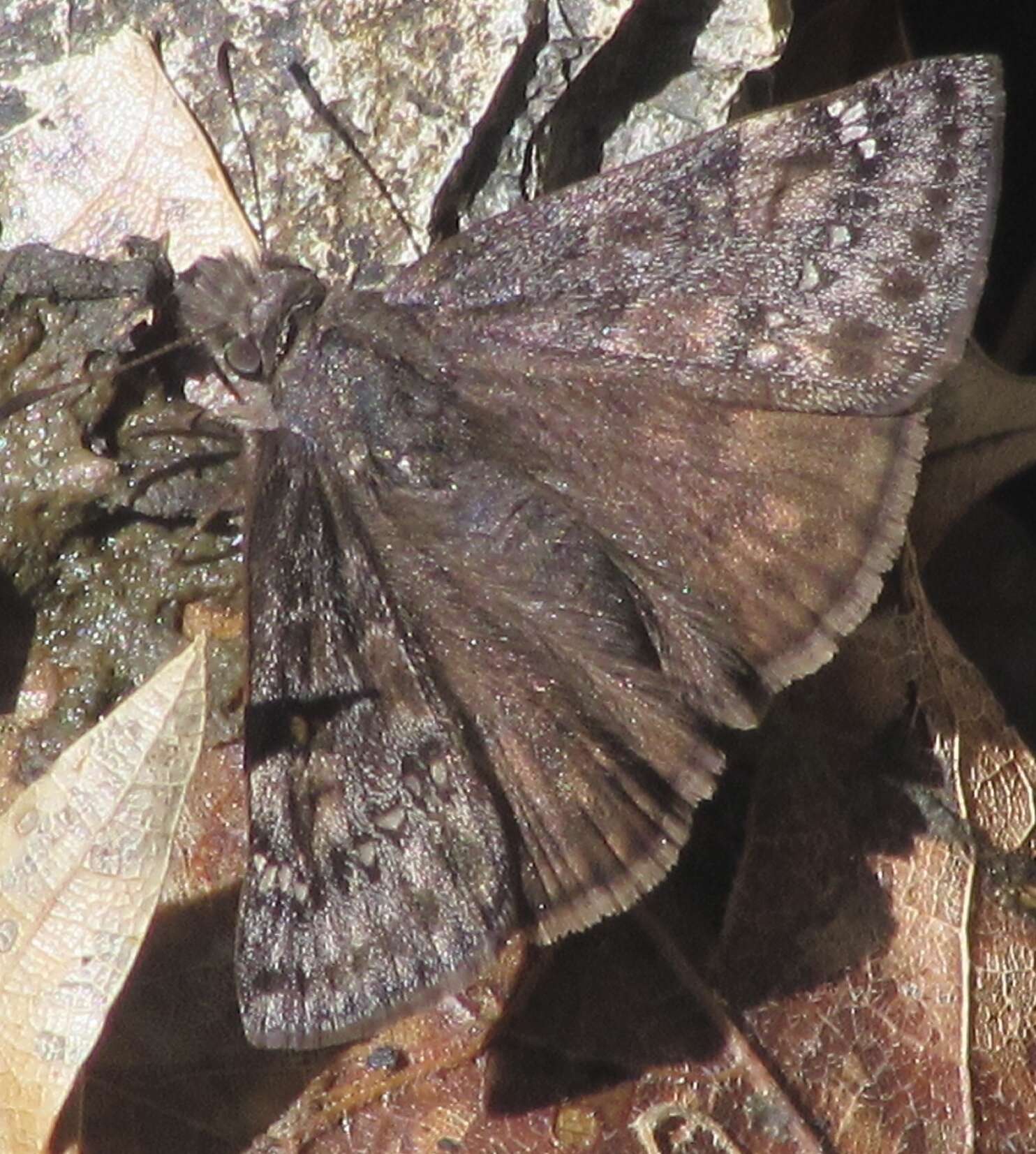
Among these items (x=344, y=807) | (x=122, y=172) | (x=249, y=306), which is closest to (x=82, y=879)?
(x=344, y=807)

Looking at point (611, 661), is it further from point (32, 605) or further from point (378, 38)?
point (378, 38)

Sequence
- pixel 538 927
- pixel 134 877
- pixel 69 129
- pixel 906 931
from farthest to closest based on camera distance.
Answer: pixel 69 129, pixel 906 931, pixel 538 927, pixel 134 877

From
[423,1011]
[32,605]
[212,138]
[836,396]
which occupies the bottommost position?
[423,1011]

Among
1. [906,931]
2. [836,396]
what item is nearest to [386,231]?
[836,396]

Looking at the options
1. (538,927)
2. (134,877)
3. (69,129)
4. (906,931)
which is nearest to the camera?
(134,877)

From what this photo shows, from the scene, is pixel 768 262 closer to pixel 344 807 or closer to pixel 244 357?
pixel 244 357

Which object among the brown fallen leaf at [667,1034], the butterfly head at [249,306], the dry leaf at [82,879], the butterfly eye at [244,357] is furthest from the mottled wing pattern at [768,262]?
the dry leaf at [82,879]
